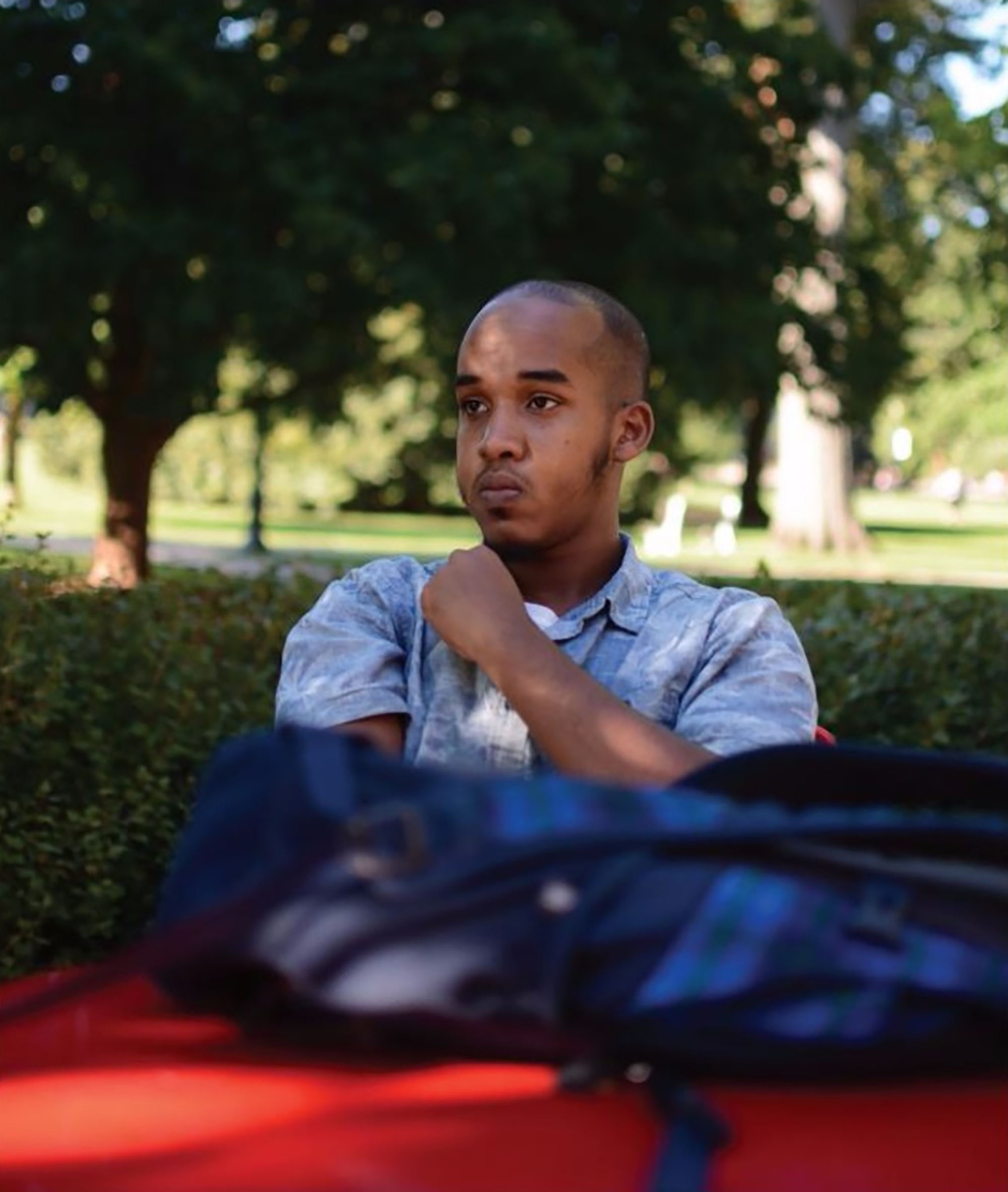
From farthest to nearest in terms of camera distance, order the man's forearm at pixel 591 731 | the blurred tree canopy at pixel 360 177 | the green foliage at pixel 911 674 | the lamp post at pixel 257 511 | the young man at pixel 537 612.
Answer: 1. the lamp post at pixel 257 511
2. the blurred tree canopy at pixel 360 177
3. the green foliage at pixel 911 674
4. the young man at pixel 537 612
5. the man's forearm at pixel 591 731

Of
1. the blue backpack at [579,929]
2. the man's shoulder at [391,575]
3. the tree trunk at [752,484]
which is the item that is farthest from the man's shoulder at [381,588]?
the tree trunk at [752,484]

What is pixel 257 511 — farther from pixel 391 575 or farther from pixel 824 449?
pixel 391 575

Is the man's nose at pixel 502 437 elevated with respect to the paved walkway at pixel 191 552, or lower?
elevated

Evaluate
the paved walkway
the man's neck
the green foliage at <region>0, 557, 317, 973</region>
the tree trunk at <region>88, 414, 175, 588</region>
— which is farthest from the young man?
the paved walkway

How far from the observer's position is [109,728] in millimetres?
4883

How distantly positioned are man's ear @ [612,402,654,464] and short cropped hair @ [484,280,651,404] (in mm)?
15

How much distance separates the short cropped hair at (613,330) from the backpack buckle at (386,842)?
137 cm

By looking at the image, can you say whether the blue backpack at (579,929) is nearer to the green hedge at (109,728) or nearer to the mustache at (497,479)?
the mustache at (497,479)

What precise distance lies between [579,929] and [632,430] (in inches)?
60.2

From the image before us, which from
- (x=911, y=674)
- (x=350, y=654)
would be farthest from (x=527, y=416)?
(x=911, y=674)

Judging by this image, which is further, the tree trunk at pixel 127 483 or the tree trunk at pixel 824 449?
the tree trunk at pixel 824 449

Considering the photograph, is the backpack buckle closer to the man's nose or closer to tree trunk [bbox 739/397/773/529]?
the man's nose

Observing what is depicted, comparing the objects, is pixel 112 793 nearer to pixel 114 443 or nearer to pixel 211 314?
pixel 211 314

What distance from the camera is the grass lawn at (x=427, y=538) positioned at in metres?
24.4
